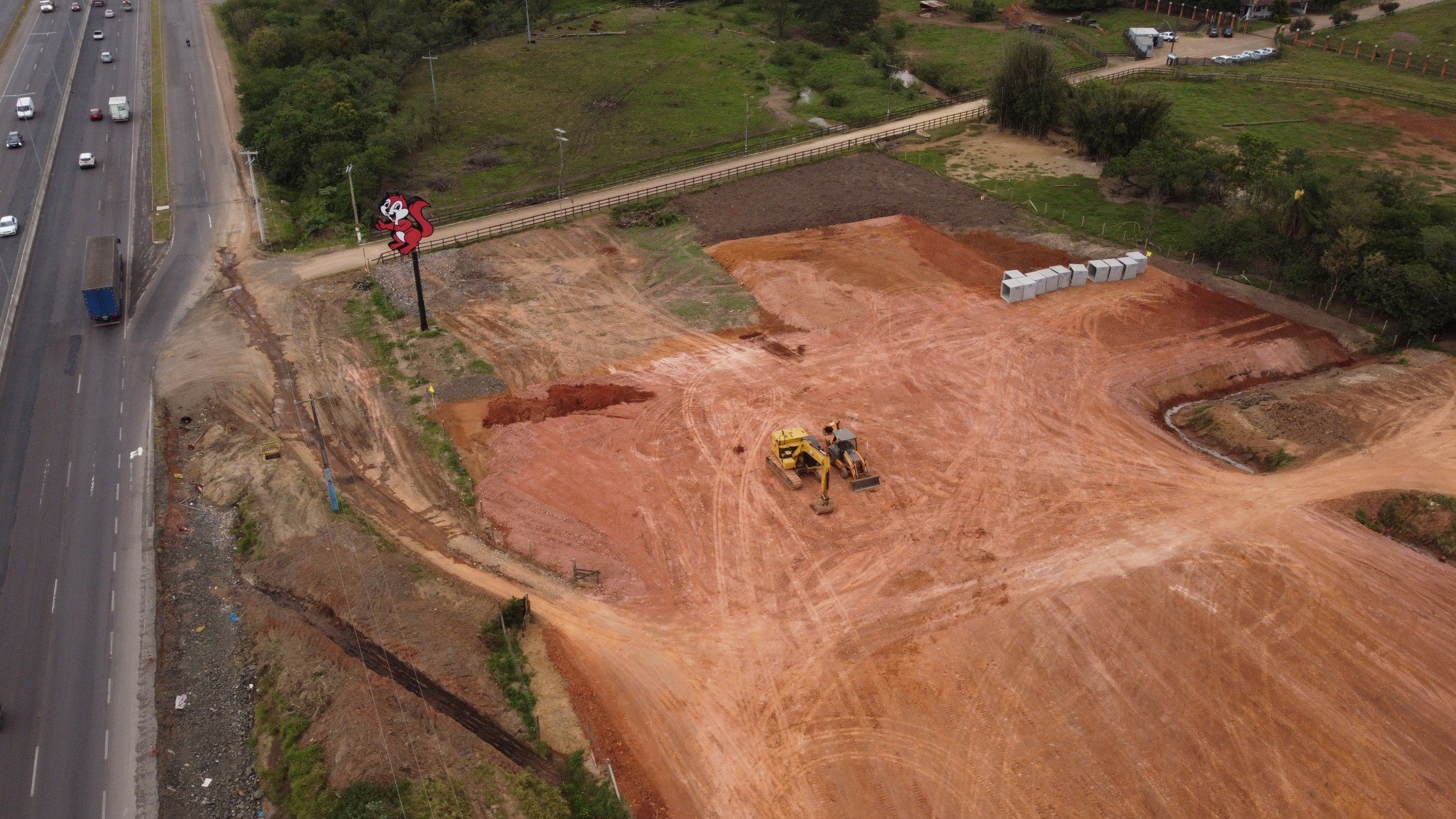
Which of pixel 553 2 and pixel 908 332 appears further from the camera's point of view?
pixel 553 2

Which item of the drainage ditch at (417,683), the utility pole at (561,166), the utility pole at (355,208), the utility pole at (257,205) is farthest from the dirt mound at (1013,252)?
the utility pole at (257,205)

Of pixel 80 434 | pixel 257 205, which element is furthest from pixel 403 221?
pixel 257 205

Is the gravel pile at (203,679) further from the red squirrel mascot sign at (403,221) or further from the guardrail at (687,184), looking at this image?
the guardrail at (687,184)

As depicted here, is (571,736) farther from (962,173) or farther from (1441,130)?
(1441,130)

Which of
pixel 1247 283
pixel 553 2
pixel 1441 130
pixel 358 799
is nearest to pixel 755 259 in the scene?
pixel 1247 283

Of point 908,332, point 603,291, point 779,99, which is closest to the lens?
point 908,332

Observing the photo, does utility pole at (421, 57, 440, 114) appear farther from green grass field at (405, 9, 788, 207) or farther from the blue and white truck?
the blue and white truck

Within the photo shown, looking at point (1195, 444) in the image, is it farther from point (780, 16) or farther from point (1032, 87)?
point (780, 16)
